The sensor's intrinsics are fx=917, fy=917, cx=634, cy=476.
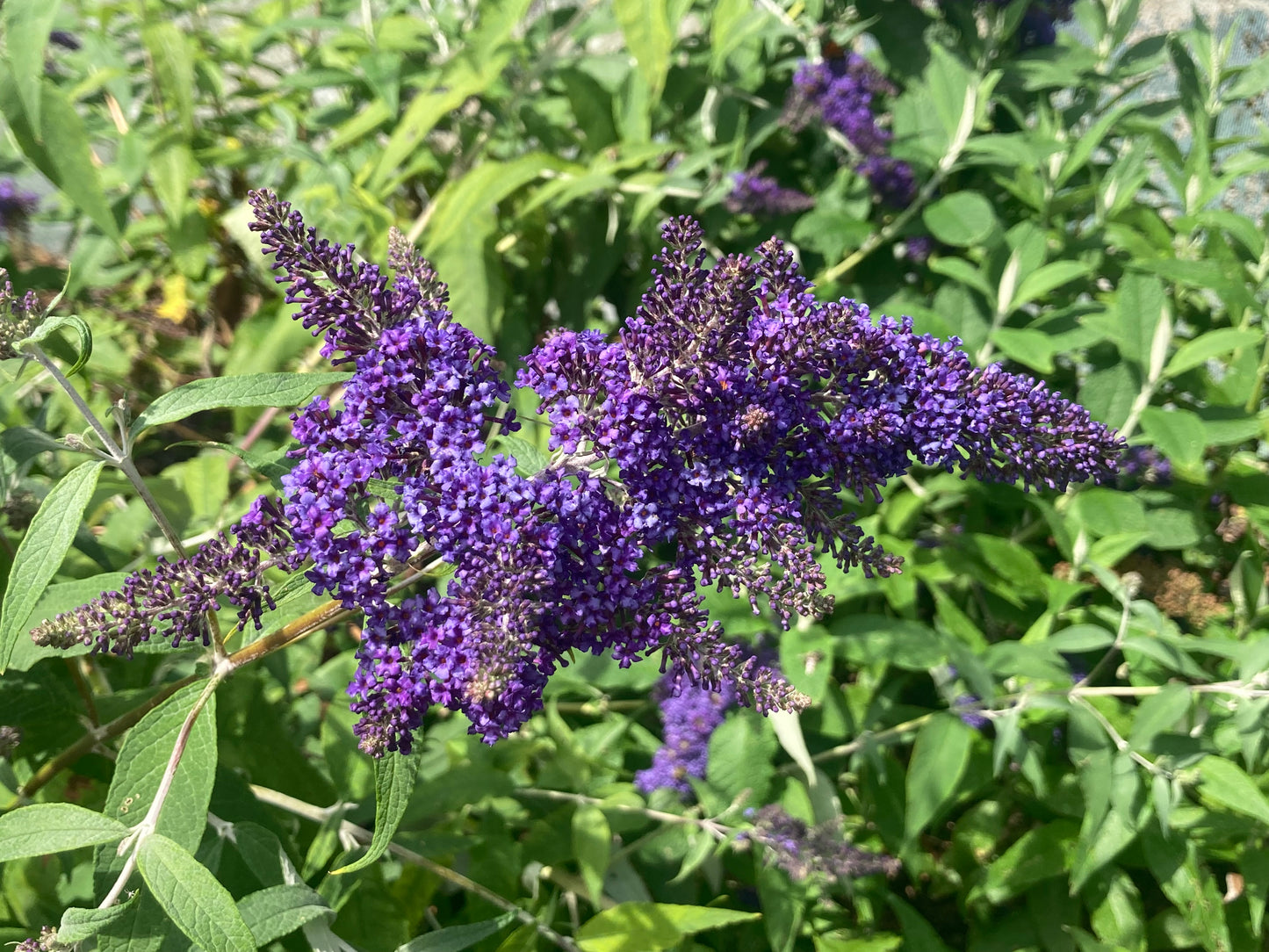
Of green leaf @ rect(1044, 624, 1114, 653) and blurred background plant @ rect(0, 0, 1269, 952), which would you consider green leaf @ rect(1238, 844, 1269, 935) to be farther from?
green leaf @ rect(1044, 624, 1114, 653)

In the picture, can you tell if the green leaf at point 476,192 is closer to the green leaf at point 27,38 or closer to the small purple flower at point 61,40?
the green leaf at point 27,38

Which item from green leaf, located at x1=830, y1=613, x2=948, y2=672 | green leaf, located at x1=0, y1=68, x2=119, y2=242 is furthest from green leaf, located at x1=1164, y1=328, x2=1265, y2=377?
green leaf, located at x1=0, y1=68, x2=119, y2=242

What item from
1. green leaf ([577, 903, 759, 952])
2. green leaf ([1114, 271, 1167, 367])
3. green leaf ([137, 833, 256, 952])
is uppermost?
green leaf ([1114, 271, 1167, 367])

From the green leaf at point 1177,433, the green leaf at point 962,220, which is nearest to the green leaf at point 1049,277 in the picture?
→ the green leaf at point 962,220

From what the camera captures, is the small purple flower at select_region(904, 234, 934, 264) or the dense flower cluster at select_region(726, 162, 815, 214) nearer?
the dense flower cluster at select_region(726, 162, 815, 214)

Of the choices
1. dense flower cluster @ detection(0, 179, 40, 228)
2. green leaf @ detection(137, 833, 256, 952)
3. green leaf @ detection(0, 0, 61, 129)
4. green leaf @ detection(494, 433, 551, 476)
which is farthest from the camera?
dense flower cluster @ detection(0, 179, 40, 228)

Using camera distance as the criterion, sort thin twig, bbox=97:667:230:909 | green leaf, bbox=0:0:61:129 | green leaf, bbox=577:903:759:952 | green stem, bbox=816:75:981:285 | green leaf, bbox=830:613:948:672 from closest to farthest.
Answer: thin twig, bbox=97:667:230:909 → green leaf, bbox=577:903:759:952 → green leaf, bbox=0:0:61:129 → green leaf, bbox=830:613:948:672 → green stem, bbox=816:75:981:285

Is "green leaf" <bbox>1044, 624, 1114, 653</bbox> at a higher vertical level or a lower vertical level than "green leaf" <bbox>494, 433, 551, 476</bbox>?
lower
